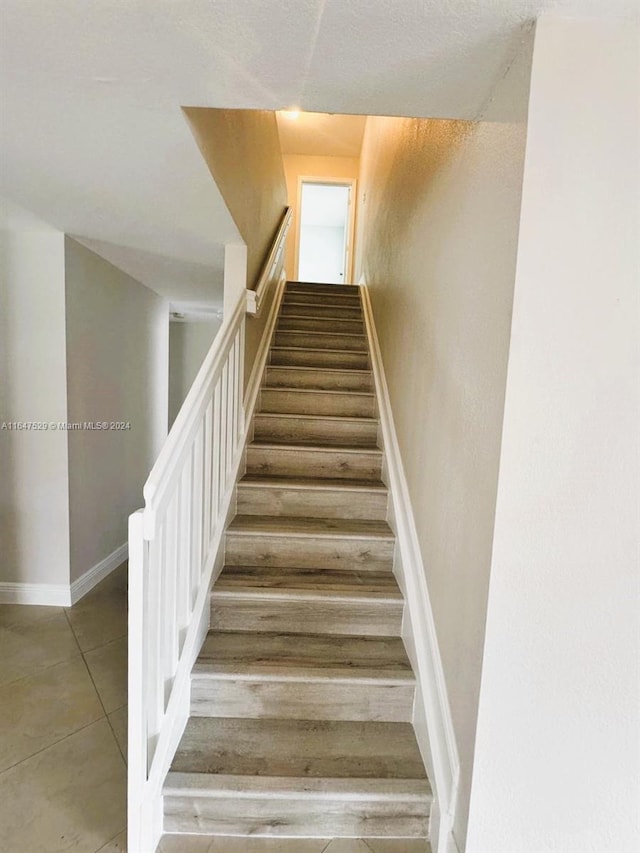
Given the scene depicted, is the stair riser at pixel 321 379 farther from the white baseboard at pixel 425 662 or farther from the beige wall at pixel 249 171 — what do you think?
the white baseboard at pixel 425 662

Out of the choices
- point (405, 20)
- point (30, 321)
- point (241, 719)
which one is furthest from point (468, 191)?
point (30, 321)

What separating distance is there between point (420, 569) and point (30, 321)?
7.98ft

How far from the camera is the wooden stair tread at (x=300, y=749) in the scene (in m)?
1.31

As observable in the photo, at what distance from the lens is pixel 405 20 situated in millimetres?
904

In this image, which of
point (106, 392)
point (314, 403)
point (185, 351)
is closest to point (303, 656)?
point (314, 403)

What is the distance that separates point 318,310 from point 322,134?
2854 millimetres

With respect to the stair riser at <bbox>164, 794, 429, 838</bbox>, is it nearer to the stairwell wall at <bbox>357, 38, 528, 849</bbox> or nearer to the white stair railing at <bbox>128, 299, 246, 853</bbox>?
the white stair railing at <bbox>128, 299, 246, 853</bbox>

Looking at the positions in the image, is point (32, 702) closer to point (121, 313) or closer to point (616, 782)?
point (616, 782)

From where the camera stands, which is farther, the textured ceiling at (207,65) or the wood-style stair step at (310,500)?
the wood-style stair step at (310,500)

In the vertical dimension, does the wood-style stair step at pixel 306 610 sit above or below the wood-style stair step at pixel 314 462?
below

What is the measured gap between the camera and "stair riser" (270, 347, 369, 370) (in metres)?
→ 3.15

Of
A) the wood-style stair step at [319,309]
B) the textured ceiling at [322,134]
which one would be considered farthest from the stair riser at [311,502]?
the textured ceiling at [322,134]

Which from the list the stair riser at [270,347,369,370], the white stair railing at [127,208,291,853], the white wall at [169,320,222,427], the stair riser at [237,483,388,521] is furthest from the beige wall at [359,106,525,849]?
the white wall at [169,320,222,427]

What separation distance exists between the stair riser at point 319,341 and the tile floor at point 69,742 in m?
2.14
